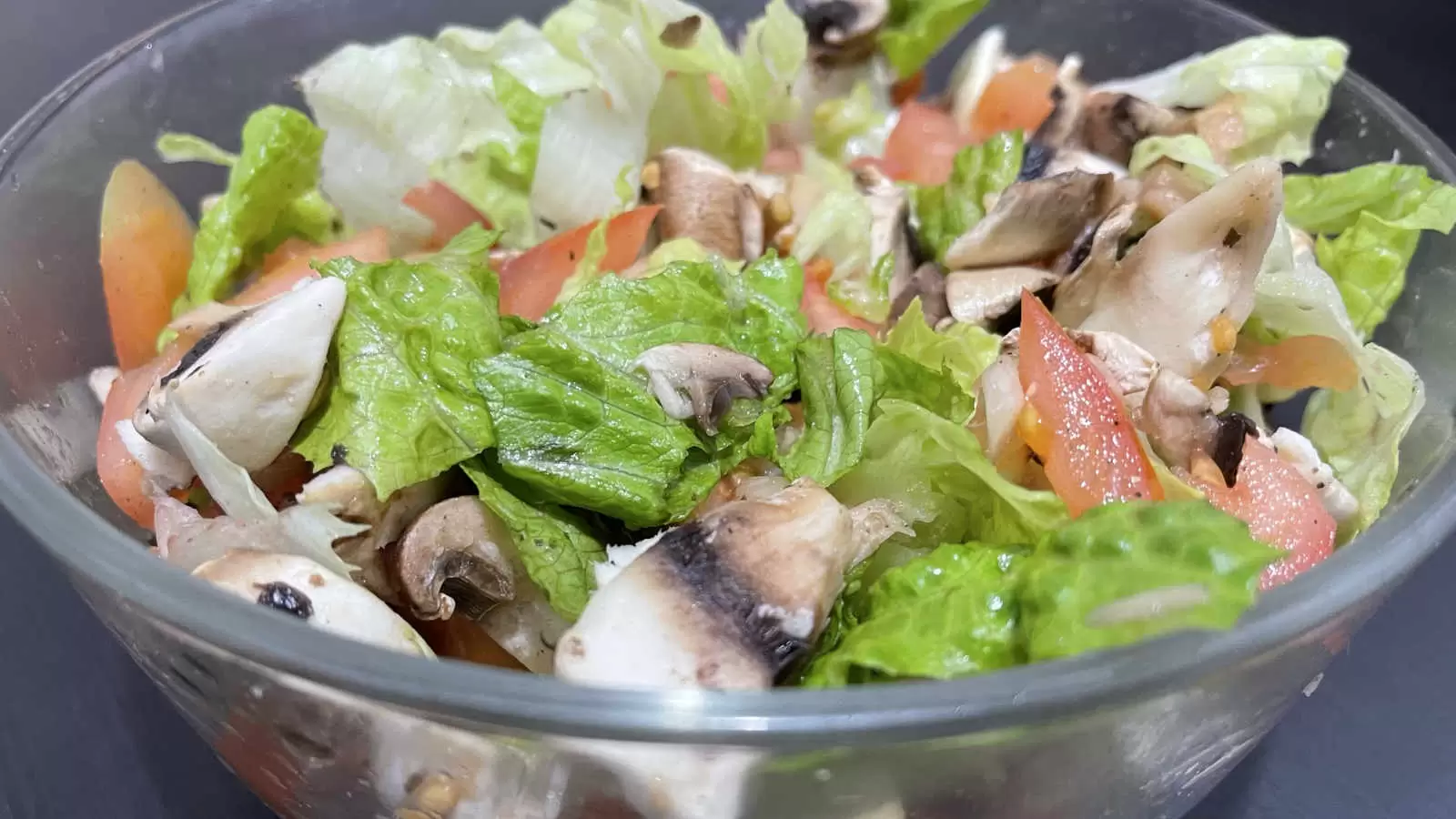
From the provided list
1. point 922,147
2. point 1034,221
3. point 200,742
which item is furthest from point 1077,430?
point 200,742

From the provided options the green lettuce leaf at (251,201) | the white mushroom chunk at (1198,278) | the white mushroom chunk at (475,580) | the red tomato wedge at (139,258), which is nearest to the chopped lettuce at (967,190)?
the white mushroom chunk at (1198,278)

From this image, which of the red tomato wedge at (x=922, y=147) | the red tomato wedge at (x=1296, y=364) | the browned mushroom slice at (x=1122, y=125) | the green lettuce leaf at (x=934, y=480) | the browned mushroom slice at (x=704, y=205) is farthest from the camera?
the red tomato wedge at (x=922, y=147)

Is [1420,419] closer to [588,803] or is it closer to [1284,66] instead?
[1284,66]

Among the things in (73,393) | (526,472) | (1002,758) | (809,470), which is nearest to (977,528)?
(809,470)

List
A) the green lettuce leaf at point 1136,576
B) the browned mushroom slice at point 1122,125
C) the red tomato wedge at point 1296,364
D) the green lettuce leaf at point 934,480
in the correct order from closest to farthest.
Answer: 1. the green lettuce leaf at point 1136,576
2. the green lettuce leaf at point 934,480
3. the red tomato wedge at point 1296,364
4. the browned mushroom slice at point 1122,125

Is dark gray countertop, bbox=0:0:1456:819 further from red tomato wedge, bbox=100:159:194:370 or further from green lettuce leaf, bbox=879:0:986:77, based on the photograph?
green lettuce leaf, bbox=879:0:986:77

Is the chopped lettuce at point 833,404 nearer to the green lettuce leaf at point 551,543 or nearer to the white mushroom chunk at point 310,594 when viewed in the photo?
the green lettuce leaf at point 551,543
